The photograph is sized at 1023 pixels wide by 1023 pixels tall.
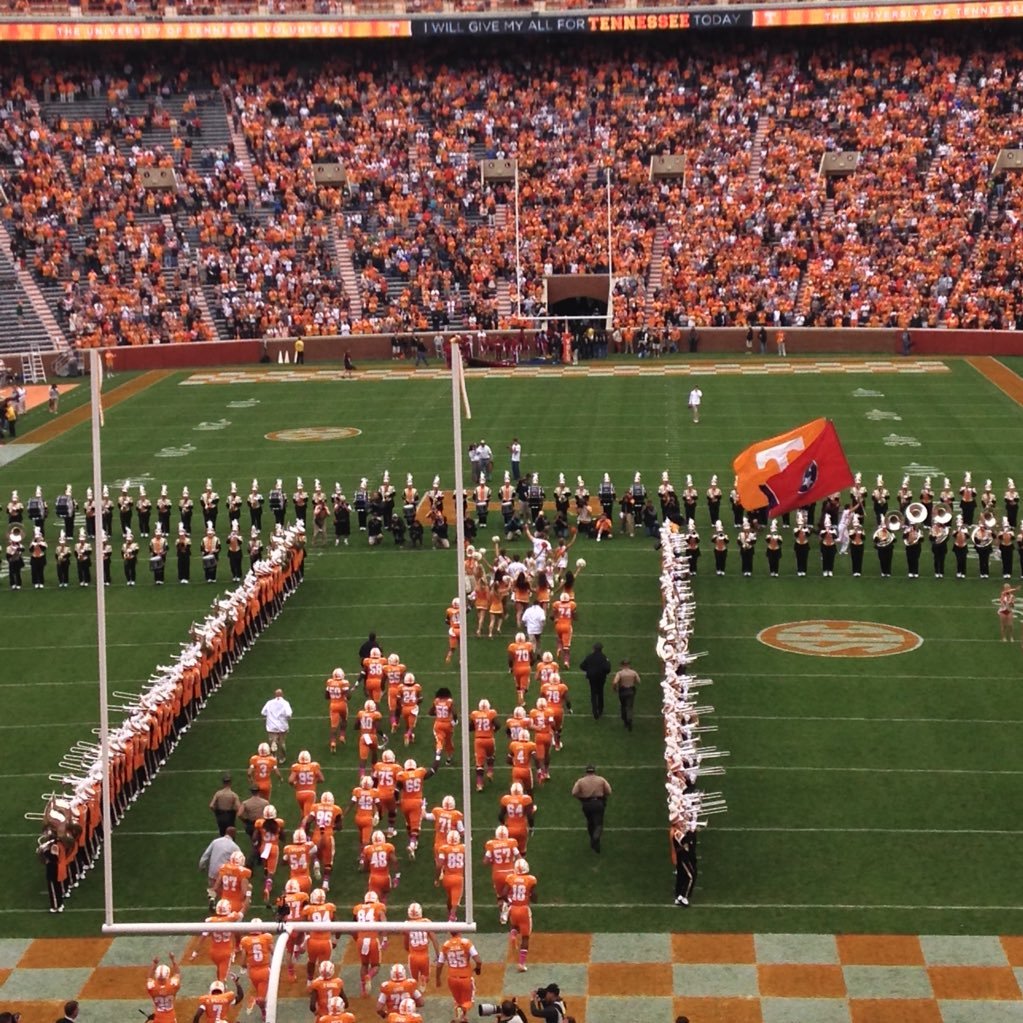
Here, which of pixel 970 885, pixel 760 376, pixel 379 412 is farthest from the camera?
pixel 760 376

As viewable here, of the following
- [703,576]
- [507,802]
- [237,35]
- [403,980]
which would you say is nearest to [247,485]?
[703,576]

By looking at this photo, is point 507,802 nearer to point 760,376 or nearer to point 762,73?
point 760,376

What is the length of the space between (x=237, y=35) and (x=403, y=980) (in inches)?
1918

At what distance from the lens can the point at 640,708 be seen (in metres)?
21.2

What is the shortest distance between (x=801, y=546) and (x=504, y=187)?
3078 cm

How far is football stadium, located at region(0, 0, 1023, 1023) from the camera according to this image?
51.2 feet

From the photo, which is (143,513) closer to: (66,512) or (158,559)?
(66,512)

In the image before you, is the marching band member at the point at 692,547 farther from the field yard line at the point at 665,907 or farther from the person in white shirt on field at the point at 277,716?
the field yard line at the point at 665,907

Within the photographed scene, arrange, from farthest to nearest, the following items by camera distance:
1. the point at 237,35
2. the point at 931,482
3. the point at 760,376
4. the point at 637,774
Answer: the point at 237,35 < the point at 760,376 < the point at 931,482 < the point at 637,774

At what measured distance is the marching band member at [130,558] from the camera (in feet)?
90.8

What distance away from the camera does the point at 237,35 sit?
190 ft

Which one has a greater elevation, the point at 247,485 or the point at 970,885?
the point at 247,485

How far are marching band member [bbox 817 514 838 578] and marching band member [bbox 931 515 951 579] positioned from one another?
1.42 metres

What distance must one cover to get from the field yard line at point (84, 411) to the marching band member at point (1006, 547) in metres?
20.2
